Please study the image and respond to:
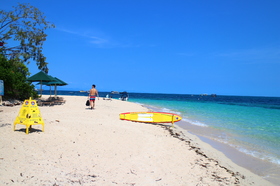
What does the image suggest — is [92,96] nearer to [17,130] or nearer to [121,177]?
[17,130]

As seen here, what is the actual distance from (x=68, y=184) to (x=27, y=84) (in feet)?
45.7

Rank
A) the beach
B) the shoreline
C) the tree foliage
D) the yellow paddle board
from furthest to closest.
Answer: the tree foliage < the yellow paddle board < the shoreline < the beach

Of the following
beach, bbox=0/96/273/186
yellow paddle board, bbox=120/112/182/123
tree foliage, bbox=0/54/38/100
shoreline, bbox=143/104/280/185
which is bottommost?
shoreline, bbox=143/104/280/185

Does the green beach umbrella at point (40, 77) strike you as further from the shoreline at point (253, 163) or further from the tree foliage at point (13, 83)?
the shoreline at point (253, 163)

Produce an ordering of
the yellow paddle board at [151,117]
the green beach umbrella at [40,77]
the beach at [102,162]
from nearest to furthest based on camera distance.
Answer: the beach at [102,162] < the yellow paddle board at [151,117] < the green beach umbrella at [40,77]

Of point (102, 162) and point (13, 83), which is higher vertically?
point (13, 83)

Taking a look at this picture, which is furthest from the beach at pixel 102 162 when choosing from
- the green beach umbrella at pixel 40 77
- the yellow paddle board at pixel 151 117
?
the green beach umbrella at pixel 40 77

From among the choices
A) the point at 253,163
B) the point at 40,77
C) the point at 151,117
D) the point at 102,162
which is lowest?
the point at 253,163

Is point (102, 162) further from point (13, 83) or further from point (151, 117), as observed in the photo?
point (13, 83)

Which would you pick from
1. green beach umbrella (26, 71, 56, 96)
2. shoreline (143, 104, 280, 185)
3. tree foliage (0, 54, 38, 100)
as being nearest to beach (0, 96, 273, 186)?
shoreline (143, 104, 280, 185)

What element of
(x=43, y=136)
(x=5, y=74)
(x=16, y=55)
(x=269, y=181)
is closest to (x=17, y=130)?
(x=43, y=136)

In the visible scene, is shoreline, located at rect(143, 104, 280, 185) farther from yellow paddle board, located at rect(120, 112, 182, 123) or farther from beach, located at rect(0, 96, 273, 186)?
yellow paddle board, located at rect(120, 112, 182, 123)

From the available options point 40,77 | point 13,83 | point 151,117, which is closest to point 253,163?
point 151,117

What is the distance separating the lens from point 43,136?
17.5 ft
